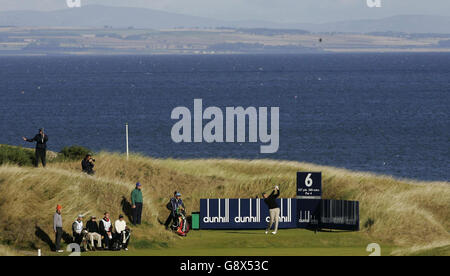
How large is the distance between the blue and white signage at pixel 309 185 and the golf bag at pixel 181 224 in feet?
18.4

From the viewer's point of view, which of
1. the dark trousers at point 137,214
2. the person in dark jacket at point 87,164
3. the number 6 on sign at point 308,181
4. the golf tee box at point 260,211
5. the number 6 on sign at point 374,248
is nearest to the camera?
the number 6 on sign at point 374,248

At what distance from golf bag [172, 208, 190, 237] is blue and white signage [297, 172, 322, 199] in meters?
5.62

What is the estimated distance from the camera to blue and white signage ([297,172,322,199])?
3778 centimetres

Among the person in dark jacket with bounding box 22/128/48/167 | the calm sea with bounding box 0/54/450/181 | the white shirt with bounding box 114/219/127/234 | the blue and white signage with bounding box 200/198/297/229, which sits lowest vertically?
the calm sea with bounding box 0/54/450/181

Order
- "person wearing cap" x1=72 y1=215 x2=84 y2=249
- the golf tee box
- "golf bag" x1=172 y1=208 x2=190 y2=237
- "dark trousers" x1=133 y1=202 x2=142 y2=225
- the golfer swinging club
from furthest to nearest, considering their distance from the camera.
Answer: the golf tee box → "golf bag" x1=172 y1=208 x2=190 y2=237 → "dark trousers" x1=133 y1=202 x2=142 y2=225 → the golfer swinging club → "person wearing cap" x1=72 y1=215 x2=84 y2=249

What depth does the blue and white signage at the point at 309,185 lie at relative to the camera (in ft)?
124

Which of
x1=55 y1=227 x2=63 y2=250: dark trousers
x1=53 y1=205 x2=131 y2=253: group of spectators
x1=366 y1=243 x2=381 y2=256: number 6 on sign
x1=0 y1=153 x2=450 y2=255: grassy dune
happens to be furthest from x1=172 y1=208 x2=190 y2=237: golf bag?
x1=366 y1=243 x2=381 y2=256: number 6 on sign

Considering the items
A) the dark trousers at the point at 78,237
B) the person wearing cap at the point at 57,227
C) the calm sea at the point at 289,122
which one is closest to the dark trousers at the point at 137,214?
the dark trousers at the point at 78,237

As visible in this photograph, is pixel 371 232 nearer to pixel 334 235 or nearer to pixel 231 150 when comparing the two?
pixel 334 235

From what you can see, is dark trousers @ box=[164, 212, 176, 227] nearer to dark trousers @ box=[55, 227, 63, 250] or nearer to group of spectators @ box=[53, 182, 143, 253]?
group of spectators @ box=[53, 182, 143, 253]

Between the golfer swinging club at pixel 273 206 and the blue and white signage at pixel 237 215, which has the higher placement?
the golfer swinging club at pixel 273 206

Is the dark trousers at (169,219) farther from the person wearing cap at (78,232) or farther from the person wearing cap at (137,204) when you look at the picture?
the person wearing cap at (78,232)

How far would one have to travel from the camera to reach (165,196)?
41.2 metres

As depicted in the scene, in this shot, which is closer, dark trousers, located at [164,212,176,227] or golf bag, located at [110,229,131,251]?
golf bag, located at [110,229,131,251]
